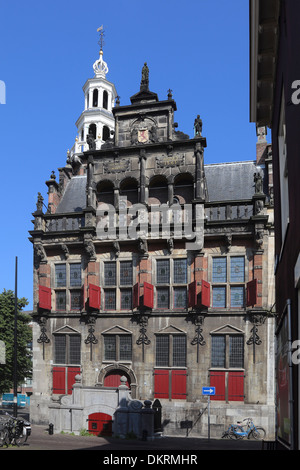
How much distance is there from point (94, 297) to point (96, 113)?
80.8 ft

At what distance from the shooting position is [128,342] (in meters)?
30.0

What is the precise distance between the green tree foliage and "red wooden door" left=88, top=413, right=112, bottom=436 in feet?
50.8

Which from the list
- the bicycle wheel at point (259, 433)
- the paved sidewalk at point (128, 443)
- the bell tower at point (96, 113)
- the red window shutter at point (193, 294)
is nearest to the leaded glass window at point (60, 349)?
the paved sidewalk at point (128, 443)

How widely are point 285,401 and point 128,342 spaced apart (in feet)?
66.8

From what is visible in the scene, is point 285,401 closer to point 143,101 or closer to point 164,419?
point 164,419

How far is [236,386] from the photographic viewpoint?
27.8 m

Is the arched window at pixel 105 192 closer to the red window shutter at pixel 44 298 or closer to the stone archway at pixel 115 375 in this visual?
the red window shutter at pixel 44 298

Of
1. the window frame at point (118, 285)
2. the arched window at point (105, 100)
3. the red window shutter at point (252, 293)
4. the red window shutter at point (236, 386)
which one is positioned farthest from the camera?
the arched window at point (105, 100)

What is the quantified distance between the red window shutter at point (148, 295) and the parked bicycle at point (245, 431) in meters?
7.90

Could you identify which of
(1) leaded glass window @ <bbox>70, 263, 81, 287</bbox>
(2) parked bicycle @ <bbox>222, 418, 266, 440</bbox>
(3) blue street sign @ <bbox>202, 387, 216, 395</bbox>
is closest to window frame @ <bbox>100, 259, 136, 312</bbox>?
(1) leaded glass window @ <bbox>70, 263, 81, 287</bbox>

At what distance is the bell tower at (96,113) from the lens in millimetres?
49031

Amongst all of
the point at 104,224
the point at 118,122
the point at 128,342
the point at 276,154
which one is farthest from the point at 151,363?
the point at 276,154

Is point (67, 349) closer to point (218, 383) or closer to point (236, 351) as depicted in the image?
point (218, 383)

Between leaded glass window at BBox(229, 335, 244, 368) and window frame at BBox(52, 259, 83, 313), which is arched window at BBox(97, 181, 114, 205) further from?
leaded glass window at BBox(229, 335, 244, 368)
